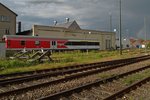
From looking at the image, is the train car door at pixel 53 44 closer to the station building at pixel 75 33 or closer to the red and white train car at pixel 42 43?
the red and white train car at pixel 42 43

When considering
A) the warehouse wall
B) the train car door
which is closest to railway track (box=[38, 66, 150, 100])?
the train car door

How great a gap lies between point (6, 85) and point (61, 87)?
7.99 ft

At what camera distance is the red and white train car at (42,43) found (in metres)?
46.3

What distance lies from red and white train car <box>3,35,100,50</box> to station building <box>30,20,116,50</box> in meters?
3.06

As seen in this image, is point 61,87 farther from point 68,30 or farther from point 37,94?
point 68,30

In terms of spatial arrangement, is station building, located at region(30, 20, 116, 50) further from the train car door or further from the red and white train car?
the train car door

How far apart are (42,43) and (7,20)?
2067 centimetres

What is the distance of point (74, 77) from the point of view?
43.8 ft

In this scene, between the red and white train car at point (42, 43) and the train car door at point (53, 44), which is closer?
the red and white train car at point (42, 43)

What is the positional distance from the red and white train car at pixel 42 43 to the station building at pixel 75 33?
3.06 meters

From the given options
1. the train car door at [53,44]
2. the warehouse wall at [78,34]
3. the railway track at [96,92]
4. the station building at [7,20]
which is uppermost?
the station building at [7,20]

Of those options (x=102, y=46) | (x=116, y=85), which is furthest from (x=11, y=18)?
(x=116, y=85)

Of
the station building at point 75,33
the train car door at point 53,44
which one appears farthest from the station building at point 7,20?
the train car door at point 53,44

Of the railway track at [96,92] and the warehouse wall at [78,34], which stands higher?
the warehouse wall at [78,34]
